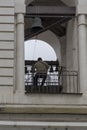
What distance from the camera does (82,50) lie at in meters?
21.5

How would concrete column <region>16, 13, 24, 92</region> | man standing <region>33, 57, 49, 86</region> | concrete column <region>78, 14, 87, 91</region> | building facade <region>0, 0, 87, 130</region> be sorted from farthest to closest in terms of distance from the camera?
man standing <region>33, 57, 49, 86</region>
concrete column <region>78, 14, 87, 91</region>
concrete column <region>16, 13, 24, 92</region>
building facade <region>0, 0, 87, 130</region>

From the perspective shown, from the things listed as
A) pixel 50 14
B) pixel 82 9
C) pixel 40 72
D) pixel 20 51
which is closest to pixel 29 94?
pixel 40 72

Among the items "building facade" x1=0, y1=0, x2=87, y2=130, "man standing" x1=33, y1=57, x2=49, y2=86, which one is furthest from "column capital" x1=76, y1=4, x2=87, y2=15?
"man standing" x1=33, y1=57, x2=49, y2=86

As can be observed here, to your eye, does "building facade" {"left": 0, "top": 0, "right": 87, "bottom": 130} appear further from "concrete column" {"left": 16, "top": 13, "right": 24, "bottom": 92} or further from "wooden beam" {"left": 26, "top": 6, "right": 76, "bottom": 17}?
"wooden beam" {"left": 26, "top": 6, "right": 76, "bottom": 17}

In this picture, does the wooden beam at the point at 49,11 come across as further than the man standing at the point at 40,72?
Yes

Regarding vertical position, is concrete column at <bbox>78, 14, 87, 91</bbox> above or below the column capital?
below

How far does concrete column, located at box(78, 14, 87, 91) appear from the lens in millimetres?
21266

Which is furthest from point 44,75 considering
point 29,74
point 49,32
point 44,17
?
point 49,32

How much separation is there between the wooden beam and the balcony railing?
1590 mm

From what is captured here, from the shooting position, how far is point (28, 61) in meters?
24.5

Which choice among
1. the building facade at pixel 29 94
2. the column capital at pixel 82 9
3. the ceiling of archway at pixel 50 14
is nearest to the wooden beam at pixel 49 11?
the ceiling of archway at pixel 50 14

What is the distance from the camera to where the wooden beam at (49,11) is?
22.2m

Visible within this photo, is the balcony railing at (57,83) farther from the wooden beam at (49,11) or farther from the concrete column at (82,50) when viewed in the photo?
the wooden beam at (49,11)

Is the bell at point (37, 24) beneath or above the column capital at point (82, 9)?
beneath
